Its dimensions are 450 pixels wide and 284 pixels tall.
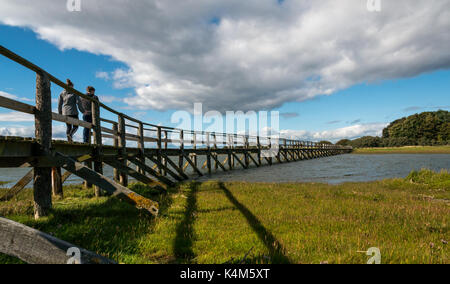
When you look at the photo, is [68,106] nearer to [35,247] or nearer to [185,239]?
[185,239]

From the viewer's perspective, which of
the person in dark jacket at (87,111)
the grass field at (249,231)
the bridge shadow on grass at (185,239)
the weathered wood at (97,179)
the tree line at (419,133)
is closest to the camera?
the grass field at (249,231)

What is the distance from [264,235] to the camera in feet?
13.4

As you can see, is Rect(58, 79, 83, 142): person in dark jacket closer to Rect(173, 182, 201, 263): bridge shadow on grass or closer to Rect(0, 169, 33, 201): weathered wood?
Rect(0, 169, 33, 201): weathered wood

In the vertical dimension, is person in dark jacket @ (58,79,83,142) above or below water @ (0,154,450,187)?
above

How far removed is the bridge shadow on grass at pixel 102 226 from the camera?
137 inches

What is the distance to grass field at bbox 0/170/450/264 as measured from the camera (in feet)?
10.7

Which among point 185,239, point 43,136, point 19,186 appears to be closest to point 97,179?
point 43,136

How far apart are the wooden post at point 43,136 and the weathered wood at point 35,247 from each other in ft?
10.0

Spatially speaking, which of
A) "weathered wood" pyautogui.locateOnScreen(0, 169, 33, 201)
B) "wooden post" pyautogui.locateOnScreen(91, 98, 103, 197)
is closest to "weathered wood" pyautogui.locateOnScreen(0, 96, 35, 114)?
"weathered wood" pyautogui.locateOnScreen(0, 169, 33, 201)

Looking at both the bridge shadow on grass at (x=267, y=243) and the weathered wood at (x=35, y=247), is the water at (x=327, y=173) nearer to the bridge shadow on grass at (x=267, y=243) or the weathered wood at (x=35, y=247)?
the bridge shadow on grass at (x=267, y=243)

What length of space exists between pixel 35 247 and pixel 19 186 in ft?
19.6

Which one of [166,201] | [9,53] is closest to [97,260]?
[9,53]

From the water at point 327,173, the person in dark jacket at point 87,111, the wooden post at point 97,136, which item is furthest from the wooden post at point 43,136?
the water at point 327,173

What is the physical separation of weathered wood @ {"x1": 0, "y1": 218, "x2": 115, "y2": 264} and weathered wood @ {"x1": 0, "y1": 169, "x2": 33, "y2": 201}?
4838 millimetres
